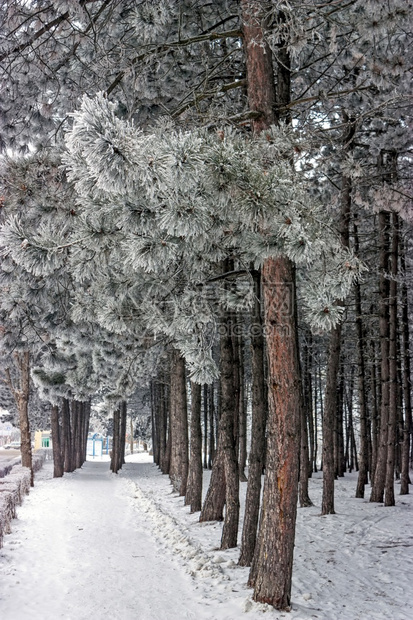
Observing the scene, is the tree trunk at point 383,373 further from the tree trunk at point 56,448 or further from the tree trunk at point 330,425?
the tree trunk at point 56,448

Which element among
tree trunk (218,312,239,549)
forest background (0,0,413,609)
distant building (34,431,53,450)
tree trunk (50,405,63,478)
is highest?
forest background (0,0,413,609)

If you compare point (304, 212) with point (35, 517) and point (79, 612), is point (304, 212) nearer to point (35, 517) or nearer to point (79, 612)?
point (79, 612)

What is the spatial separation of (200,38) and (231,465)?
5977 mm

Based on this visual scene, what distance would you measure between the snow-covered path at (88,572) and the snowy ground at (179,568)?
0.5 inches

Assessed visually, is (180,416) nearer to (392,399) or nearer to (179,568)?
(392,399)

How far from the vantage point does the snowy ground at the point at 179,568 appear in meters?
5.68

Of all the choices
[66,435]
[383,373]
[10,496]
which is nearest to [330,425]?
[383,373]

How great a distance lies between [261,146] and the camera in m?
4.93

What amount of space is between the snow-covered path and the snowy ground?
0.5 inches

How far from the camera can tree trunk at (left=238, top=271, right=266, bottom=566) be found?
23.2 ft

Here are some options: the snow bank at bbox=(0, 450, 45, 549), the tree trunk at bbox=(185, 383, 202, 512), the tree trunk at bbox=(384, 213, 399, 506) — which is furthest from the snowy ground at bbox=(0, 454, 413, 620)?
the tree trunk at bbox=(185, 383, 202, 512)

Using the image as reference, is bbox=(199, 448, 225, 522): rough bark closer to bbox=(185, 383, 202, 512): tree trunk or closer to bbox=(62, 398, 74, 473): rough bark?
bbox=(185, 383, 202, 512): tree trunk

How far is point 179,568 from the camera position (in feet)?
24.3

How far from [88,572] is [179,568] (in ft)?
4.12
